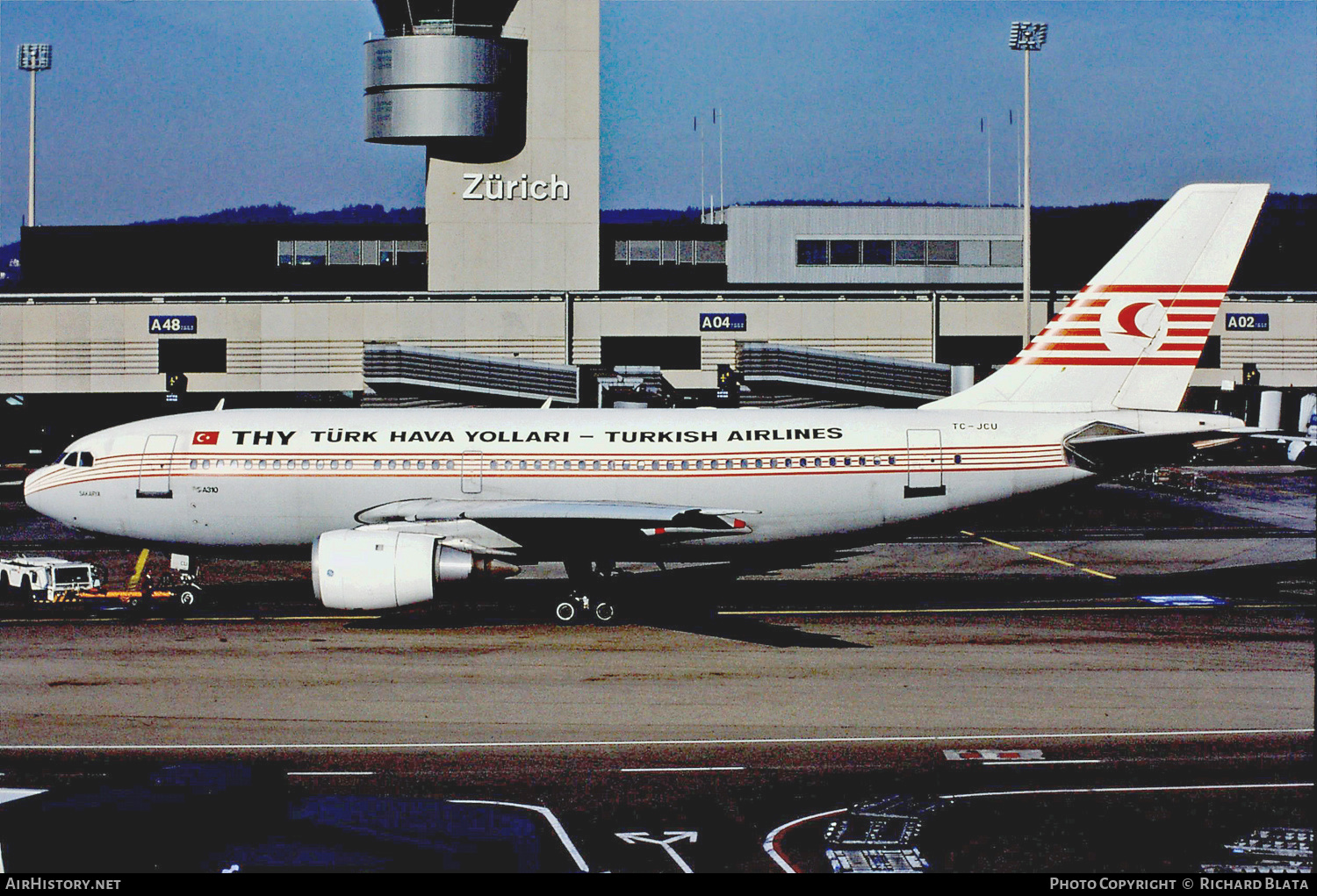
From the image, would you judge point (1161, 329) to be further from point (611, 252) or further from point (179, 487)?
point (611, 252)

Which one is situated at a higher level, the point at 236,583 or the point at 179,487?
the point at 179,487

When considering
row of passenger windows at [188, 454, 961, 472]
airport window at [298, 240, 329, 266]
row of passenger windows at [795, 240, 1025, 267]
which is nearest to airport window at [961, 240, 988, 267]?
row of passenger windows at [795, 240, 1025, 267]

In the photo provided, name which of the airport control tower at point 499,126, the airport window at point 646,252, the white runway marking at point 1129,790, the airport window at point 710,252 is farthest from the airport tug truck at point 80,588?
the airport window at point 710,252

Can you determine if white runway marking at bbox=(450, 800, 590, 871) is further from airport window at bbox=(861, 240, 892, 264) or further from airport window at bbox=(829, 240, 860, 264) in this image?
airport window at bbox=(861, 240, 892, 264)

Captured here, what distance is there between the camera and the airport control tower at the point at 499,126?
73375 mm

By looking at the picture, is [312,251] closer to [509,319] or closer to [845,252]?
[509,319]

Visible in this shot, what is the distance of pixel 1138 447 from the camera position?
111 ft

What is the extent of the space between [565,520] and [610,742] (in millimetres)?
9640

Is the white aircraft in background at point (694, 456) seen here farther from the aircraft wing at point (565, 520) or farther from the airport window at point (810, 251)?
the airport window at point (810, 251)

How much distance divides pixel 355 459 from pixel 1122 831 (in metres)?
22.2

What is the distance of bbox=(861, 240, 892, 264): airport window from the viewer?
326ft

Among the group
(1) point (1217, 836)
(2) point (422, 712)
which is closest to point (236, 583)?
(2) point (422, 712)

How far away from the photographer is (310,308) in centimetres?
7300

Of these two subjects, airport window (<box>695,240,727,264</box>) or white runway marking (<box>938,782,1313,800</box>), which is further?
airport window (<box>695,240,727,264</box>)
